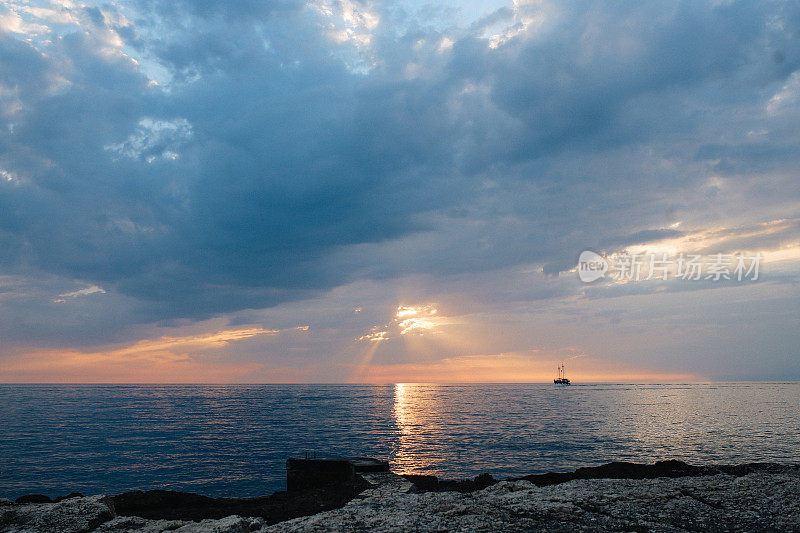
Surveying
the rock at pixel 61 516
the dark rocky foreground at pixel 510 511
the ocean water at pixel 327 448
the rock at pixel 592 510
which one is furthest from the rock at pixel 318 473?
the rock at pixel 61 516

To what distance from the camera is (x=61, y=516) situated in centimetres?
1359

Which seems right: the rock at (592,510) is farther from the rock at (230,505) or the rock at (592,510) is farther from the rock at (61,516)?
the rock at (61,516)

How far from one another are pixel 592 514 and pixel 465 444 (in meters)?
36.2

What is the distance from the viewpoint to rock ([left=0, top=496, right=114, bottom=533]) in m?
13.0

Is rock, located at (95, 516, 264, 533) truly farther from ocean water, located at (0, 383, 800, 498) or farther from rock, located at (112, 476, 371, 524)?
ocean water, located at (0, 383, 800, 498)

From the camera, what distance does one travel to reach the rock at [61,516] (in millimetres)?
13000

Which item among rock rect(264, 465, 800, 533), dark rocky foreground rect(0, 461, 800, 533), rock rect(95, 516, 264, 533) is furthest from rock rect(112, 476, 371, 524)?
rock rect(264, 465, 800, 533)

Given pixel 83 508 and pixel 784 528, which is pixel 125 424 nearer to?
pixel 83 508

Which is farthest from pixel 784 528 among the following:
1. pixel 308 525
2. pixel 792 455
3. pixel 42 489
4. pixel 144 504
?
pixel 42 489

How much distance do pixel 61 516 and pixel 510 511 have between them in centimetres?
1359

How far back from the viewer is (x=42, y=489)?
3048 centimetres

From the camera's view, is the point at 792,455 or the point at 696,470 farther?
the point at 792,455

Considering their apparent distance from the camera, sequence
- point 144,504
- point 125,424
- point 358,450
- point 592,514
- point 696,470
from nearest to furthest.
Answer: point 592,514, point 144,504, point 696,470, point 358,450, point 125,424

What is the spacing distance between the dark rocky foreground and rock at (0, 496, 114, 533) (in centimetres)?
3
